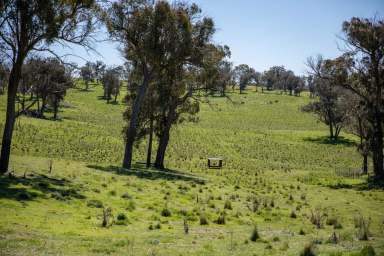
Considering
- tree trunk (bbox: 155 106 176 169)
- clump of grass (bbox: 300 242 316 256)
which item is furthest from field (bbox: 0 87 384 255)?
tree trunk (bbox: 155 106 176 169)

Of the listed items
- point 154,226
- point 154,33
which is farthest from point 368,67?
point 154,226

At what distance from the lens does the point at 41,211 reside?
1484 cm

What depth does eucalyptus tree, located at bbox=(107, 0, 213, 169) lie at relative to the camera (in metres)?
31.1

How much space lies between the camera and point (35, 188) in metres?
18.1

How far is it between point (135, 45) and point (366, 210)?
20165 millimetres

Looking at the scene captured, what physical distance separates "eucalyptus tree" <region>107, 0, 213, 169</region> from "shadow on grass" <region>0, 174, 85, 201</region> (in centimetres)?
1315

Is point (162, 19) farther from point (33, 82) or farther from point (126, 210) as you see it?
point (126, 210)

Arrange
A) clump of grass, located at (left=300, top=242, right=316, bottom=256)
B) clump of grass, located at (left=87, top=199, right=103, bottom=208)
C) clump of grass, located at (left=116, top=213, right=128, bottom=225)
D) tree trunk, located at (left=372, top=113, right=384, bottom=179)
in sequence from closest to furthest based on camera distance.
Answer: clump of grass, located at (left=300, top=242, right=316, bottom=256)
clump of grass, located at (left=116, top=213, right=128, bottom=225)
clump of grass, located at (left=87, top=199, right=103, bottom=208)
tree trunk, located at (left=372, top=113, right=384, bottom=179)

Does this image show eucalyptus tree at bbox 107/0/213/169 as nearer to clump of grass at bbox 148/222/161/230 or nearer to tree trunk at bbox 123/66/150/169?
tree trunk at bbox 123/66/150/169

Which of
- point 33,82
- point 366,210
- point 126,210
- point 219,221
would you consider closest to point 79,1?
point 33,82

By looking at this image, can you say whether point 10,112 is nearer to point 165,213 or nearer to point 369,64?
point 165,213

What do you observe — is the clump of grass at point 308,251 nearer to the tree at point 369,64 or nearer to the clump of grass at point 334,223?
the clump of grass at point 334,223

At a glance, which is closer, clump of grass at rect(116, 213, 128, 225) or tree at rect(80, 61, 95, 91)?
clump of grass at rect(116, 213, 128, 225)

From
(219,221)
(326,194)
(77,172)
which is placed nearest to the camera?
(219,221)
